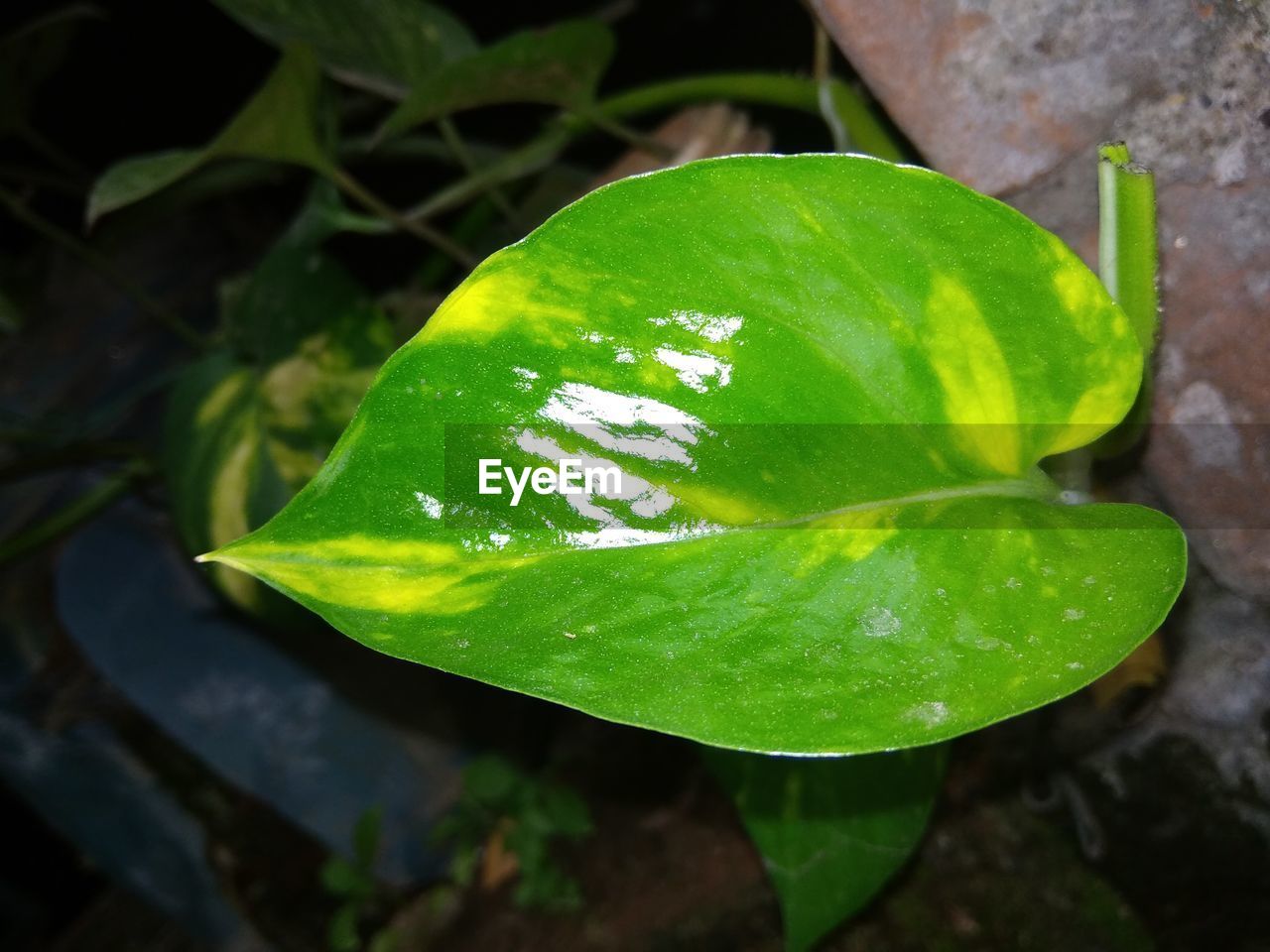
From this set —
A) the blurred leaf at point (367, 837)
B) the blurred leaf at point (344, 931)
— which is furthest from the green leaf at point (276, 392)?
the blurred leaf at point (344, 931)

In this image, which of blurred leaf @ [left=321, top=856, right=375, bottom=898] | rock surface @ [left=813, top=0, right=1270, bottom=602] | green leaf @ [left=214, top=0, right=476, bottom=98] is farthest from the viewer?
blurred leaf @ [left=321, top=856, right=375, bottom=898]

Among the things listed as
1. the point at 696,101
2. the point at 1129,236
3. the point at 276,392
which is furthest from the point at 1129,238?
the point at 276,392

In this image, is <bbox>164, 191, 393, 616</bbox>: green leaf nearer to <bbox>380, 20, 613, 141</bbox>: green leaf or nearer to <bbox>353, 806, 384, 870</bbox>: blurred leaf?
<bbox>380, 20, 613, 141</bbox>: green leaf

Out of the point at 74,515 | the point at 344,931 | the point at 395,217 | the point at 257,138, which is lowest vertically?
the point at 344,931

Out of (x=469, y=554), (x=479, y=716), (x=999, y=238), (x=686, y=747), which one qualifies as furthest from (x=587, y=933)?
(x=999, y=238)

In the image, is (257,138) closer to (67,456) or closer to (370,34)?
(370,34)

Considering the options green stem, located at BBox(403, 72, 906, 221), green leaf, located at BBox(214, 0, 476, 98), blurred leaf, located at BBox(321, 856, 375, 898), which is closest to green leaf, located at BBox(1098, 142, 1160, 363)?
green stem, located at BBox(403, 72, 906, 221)

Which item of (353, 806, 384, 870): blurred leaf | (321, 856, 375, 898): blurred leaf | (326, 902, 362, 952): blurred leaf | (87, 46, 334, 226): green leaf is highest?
(87, 46, 334, 226): green leaf

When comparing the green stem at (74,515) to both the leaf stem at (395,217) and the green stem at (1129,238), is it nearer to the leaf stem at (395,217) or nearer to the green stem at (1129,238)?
the leaf stem at (395,217)
